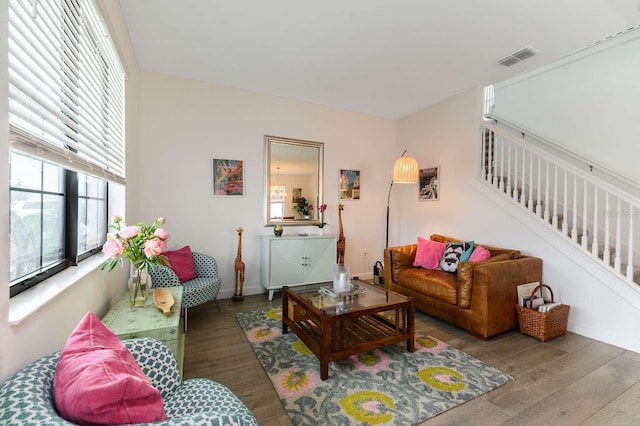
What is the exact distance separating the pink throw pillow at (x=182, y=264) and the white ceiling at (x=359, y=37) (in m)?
2.17

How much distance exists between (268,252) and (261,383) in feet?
6.24

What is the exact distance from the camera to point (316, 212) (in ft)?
14.4

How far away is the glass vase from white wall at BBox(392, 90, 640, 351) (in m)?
3.80

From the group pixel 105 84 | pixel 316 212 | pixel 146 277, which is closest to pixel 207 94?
pixel 105 84

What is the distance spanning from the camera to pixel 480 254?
3178 millimetres

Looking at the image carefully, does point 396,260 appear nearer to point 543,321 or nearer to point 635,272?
point 543,321

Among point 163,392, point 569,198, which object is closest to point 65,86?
point 163,392

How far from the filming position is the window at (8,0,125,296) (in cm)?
105

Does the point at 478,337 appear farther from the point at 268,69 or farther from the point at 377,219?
the point at 268,69

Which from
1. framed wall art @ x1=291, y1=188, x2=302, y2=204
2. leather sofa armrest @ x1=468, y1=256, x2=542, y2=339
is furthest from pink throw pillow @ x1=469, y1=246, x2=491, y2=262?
framed wall art @ x1=291, y1=188, x2=302, y2=204

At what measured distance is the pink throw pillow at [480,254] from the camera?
314 cm

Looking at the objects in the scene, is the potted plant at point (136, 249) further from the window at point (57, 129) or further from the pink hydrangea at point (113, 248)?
the window at point (57, 129)

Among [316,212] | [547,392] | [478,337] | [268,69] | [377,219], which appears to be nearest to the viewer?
[547,392]

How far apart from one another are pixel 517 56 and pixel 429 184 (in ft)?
6.39
